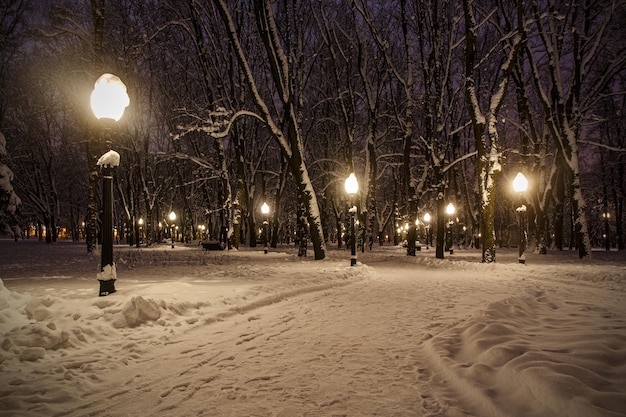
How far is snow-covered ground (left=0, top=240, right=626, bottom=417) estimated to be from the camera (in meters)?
3.13

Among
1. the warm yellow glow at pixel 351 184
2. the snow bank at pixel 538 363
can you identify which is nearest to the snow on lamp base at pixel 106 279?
the snow bank at pixel 538 363

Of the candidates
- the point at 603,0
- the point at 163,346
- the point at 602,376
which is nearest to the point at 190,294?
the point at 163,346

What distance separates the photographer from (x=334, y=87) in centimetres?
2706

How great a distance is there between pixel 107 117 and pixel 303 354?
18.7 ft

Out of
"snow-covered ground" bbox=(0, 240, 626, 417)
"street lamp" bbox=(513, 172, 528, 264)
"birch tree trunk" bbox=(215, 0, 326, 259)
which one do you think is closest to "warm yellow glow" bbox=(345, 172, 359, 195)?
"birch tree trunk" bbox=(215, 0, 326, 259)

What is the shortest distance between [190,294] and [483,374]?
5622 millimetres

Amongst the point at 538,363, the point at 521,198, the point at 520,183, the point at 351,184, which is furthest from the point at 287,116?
the point at 538,363

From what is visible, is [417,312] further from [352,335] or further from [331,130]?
[331,130]

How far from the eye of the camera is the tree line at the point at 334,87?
52.4 feet

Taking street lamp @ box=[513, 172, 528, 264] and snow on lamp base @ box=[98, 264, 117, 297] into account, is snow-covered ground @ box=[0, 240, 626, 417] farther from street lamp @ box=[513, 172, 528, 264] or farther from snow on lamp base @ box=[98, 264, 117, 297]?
street lamp @ box=[513, 172, 528, 264]

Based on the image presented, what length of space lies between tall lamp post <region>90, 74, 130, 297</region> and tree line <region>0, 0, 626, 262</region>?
485 mm

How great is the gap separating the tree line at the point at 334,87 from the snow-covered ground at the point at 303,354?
12.5 ft

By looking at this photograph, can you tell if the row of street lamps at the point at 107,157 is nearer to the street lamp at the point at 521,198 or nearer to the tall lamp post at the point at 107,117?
the tall lamp post at the point at 107,117

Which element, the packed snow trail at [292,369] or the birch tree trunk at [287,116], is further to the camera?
the birch tree trunk at [287,116]
